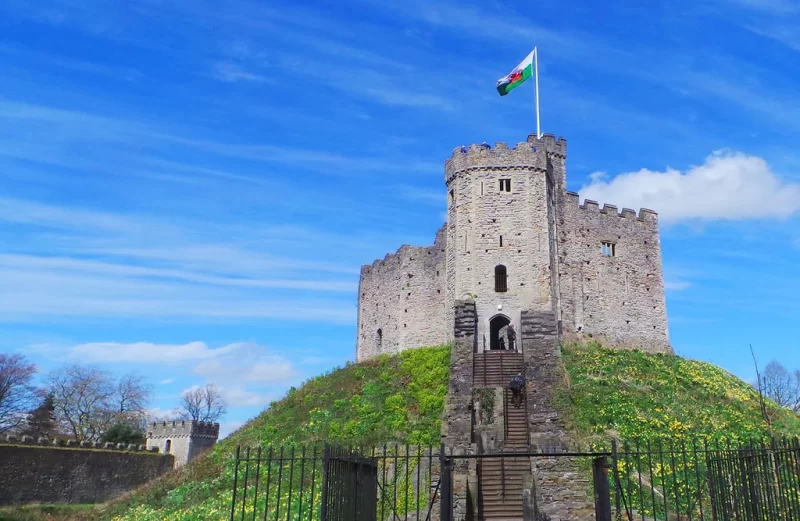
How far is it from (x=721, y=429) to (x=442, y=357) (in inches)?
470

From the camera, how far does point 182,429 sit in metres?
50.3

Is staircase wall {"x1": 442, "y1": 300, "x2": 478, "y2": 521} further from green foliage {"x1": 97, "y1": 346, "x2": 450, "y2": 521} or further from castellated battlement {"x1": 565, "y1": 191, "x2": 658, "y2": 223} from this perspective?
castellated battlement {"x1": 565, "y1": 191, "x2": 658, "y2": 223}

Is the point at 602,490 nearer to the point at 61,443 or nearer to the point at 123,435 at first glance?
the point at 61,443

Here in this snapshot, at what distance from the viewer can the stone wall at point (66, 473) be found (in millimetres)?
30984

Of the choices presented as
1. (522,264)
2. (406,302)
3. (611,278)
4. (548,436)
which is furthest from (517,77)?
(548,436)

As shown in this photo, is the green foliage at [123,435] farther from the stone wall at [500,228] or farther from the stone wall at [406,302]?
the stone wall at [500,228]

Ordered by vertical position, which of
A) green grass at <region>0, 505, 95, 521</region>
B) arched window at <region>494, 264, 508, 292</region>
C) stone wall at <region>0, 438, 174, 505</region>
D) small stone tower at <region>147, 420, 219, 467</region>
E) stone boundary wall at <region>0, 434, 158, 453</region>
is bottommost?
green grass at <region>0, 505, 95, 521</region>

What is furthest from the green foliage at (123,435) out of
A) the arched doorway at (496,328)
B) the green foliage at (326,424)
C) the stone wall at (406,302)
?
the arched doorway at (496,328)

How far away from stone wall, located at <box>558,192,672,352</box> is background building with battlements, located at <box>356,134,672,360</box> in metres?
0.06

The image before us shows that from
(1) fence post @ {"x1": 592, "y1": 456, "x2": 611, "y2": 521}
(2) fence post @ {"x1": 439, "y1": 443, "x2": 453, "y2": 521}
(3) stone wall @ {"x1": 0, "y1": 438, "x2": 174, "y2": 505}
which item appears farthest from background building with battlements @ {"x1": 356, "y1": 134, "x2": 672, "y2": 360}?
(2) fence post @ {"x1": 439, "y1": 443, "x2": 453, "y2": 521}

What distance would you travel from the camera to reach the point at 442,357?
30.0 m

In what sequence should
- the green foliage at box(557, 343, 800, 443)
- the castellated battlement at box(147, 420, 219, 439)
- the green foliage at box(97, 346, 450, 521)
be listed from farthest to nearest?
1. the castellated battlement at box(147, 420, 219, 439)
2. the green foliage at box(557, 343, 800, 443)
3. the green foliage at box(97, 346, 450, 521)

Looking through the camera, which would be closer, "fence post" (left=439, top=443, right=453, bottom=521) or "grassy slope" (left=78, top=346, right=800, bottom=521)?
"fence post" (left=439, top=443, right=453, bottom=521)

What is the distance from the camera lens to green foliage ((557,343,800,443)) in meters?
20.9
